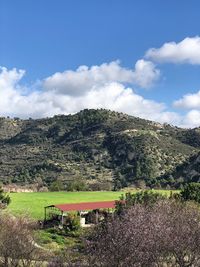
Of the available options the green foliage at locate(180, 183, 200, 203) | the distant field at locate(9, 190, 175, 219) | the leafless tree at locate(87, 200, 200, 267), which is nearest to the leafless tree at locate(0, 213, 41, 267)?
the leafless tree at locate(87, 200, 200, 267)

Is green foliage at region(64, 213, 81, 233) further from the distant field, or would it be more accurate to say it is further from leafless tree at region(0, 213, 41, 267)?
leafless tree at region(0, 213, 41, 267)

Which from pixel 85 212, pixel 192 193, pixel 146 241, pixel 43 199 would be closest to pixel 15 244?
pixel 146 241

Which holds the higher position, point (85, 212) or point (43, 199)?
point (43, 199)

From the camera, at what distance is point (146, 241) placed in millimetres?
36219

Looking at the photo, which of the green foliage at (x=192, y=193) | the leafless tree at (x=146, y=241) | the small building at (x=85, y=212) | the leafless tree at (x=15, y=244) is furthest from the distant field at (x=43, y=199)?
the leafless tree at (x=146, y=241)

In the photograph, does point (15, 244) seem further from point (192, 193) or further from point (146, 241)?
point (192, 193)

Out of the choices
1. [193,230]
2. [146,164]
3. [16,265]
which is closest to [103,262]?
[193,230]

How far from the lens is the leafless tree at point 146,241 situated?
33938 mm

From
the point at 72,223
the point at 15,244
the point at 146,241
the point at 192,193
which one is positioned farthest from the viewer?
the point at 192,193

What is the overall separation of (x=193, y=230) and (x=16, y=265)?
51.7ft

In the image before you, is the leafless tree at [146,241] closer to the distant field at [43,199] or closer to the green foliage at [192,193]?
the green foliage at [192,193]

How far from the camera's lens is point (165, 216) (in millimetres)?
44875

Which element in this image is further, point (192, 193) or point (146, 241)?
point (192, 193)

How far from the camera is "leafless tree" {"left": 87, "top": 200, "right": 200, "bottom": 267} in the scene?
111ft
